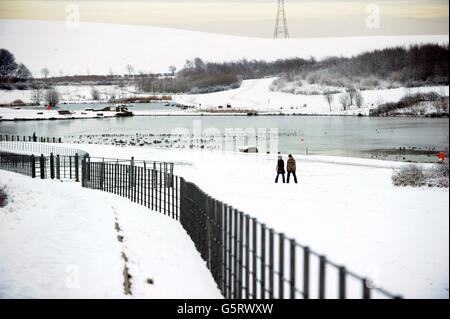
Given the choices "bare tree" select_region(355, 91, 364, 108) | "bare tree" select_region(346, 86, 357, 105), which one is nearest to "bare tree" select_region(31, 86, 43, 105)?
"bare tree" select_region(346, 86, 357, 105)

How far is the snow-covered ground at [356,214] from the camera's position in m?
6.96

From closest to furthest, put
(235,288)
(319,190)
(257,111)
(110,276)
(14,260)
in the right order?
(235,288)
(110,276)
(14,260)
(319,190)
(257,111)

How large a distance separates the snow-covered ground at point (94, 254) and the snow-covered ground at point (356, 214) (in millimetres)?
2603

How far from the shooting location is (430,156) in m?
42.0

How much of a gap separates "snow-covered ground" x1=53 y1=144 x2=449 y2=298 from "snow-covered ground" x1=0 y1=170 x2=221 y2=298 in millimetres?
2603

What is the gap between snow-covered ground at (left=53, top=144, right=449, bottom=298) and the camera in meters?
6.96

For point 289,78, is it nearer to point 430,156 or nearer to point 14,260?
point 430,156

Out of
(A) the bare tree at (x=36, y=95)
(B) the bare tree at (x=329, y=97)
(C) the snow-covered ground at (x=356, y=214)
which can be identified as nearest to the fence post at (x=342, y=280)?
(C) the snow-covered ground at (x=356, y=214)

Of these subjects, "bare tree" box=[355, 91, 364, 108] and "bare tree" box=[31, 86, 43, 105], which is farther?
"bare tree" box=[31, 86, 43, 105]

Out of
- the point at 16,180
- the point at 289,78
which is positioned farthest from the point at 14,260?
the point at 289,78

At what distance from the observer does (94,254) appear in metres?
9.91

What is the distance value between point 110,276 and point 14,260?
7.34ft

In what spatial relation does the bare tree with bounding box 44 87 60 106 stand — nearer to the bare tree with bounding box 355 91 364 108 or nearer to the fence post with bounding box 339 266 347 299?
the bare tree with bounding box 355 91 364 108

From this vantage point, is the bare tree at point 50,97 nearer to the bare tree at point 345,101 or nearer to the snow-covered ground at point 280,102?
the snow-covered ground at point 280,102
